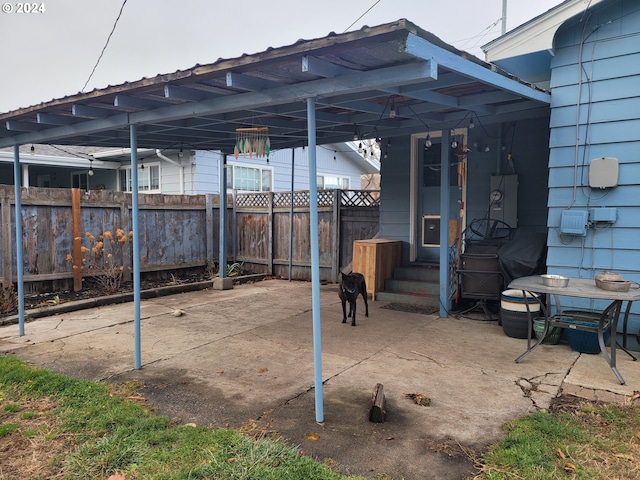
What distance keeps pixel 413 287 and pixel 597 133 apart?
3.24 meters

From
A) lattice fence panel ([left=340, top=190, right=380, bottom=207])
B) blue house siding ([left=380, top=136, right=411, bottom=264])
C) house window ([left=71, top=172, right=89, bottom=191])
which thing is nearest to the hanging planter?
blue house siding ([left=380, top=136, right=411, bottom=264])

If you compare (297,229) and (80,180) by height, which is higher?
(80,180)

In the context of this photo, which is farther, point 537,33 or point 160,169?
point 160,169

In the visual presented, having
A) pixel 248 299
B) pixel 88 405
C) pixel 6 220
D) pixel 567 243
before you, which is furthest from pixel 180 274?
pixel 567 243

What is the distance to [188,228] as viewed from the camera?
9242 mm

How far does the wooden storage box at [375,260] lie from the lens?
22.4ft

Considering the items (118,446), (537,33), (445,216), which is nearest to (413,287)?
(445,216)

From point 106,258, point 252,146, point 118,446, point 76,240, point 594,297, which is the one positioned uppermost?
point 252,146

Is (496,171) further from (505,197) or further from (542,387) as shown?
(542,387)

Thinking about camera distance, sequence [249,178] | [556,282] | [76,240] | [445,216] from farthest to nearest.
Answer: [249,178] → [76,240] → [445,216] → [556,282]

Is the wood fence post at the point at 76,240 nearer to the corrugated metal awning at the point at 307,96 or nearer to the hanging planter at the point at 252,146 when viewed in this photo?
the corrugated metal awning at the point at 307,96

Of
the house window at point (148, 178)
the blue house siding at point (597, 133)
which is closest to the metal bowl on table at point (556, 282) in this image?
the blue house siding at point (597, 133)

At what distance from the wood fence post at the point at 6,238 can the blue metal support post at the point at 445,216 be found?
6.09 m

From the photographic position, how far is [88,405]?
10.7 ft
